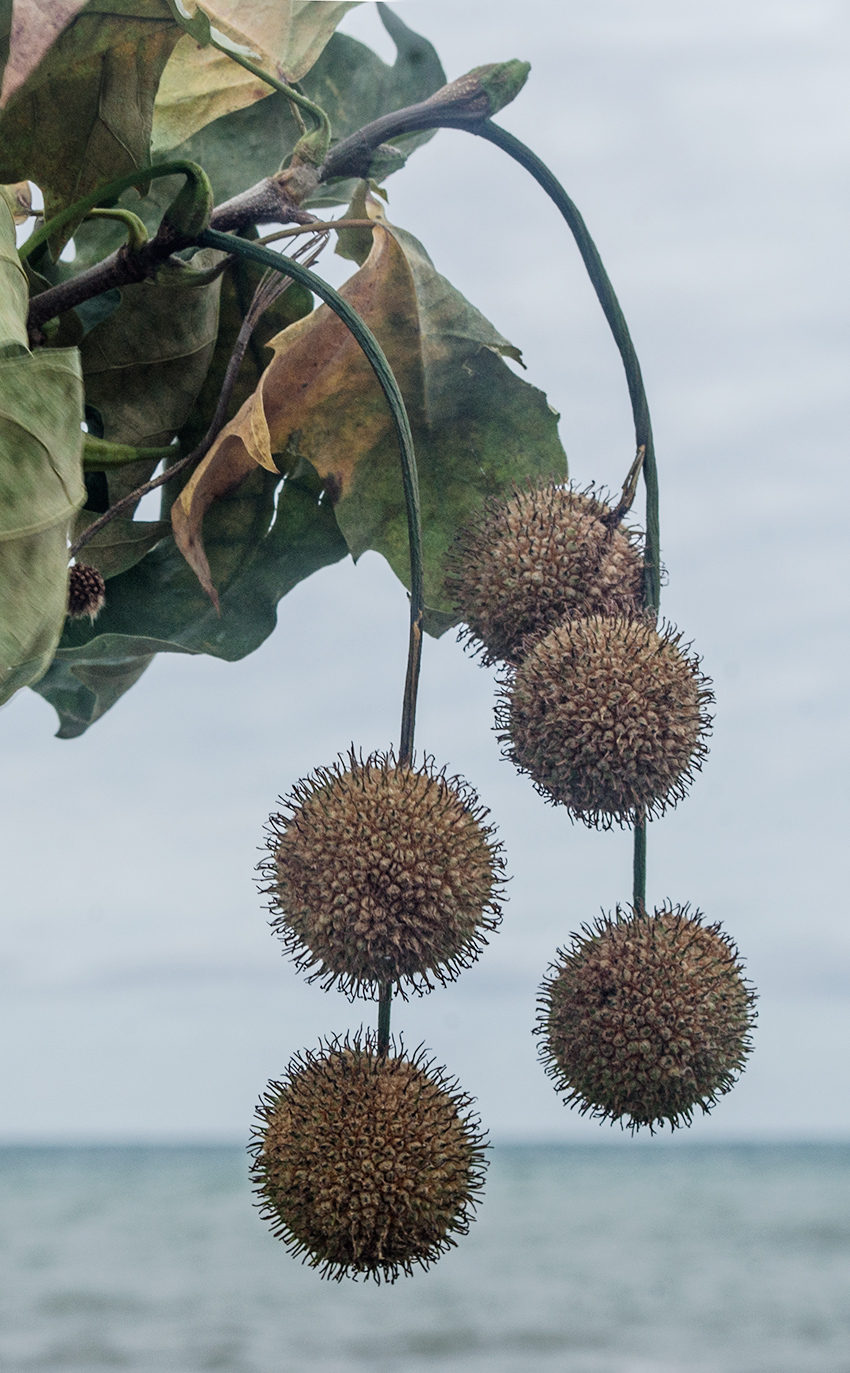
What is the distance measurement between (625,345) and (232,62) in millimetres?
479

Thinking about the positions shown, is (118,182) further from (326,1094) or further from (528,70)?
(326,1094)

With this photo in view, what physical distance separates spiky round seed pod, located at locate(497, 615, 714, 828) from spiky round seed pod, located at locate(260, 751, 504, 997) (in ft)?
0.26

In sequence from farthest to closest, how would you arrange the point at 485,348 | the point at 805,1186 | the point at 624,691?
1. the point at 805,1186
2. the point at 485,348
3. the point at 624,691

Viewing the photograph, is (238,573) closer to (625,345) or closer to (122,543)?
(122,543)

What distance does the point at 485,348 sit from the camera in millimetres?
1034

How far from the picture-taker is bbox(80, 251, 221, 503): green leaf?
110cm

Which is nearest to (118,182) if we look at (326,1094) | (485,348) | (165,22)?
(165,22)

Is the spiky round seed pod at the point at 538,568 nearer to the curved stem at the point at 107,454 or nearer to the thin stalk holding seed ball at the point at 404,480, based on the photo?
the thin stalk holding seed ball at the point at 404,480

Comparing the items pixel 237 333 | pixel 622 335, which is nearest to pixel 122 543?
pixel 237 333

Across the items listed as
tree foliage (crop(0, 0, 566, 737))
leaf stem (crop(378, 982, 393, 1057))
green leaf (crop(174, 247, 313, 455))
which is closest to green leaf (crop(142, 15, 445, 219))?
tree foliage (crop(0, 0, 566, 737))

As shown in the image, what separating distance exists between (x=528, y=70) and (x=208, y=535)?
42 cm

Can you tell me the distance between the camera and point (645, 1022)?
2.81 feet

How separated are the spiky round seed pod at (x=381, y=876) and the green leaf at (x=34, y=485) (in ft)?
0.60

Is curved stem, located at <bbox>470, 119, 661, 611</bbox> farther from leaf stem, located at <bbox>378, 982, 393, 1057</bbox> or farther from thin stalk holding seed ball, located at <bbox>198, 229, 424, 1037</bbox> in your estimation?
leaf stem, located at <bbox>378, 982, 393, 1057</bbox>
